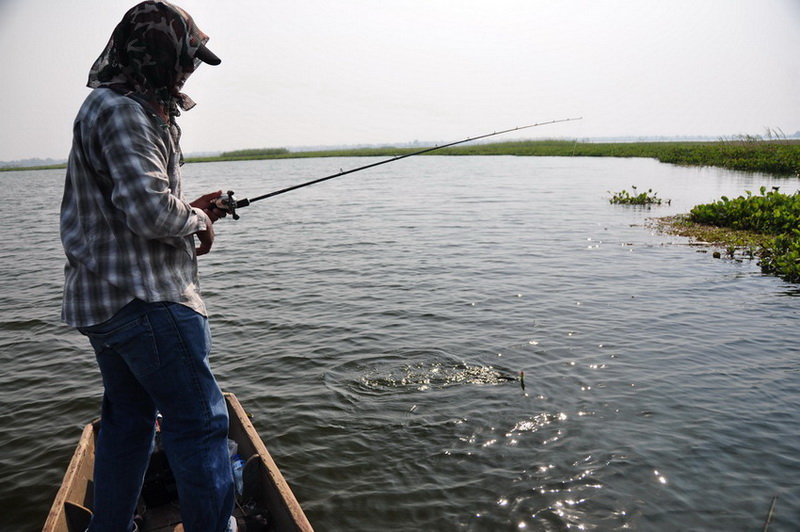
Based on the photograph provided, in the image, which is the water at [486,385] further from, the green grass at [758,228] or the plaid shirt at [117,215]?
the plaid shirt at [117,215]

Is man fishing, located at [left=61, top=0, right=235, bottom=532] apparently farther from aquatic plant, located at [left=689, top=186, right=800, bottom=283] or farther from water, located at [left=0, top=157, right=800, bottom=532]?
aquatic plant, located at [left=689, top=186, right=800, bottom=283]

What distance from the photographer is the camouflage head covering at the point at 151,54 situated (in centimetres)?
230

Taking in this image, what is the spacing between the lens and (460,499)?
4.33 metres

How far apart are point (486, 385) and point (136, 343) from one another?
455cm

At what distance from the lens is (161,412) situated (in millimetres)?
2389

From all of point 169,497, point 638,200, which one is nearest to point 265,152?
point 638,200

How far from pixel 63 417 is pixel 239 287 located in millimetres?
5191

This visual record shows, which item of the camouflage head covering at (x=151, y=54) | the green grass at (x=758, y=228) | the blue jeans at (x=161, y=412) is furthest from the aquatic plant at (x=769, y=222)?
the camouflage head covering at (x=151, y=54)

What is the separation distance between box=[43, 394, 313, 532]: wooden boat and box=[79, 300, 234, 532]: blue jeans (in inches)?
19.6

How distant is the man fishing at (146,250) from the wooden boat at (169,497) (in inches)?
27.9

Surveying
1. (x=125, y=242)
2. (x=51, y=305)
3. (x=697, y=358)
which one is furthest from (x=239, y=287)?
(x=125, y=242)

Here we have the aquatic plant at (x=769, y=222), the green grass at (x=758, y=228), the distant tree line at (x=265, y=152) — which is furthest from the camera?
the distant tree line at (x=265, y=152)

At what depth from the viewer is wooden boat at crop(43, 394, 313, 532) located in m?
3.09

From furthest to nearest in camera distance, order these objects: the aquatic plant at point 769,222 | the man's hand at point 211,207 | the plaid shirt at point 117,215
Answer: the aquatic plant at point 769,222, the man's hand at point 211,207, the plaid shirt at point 117,215
